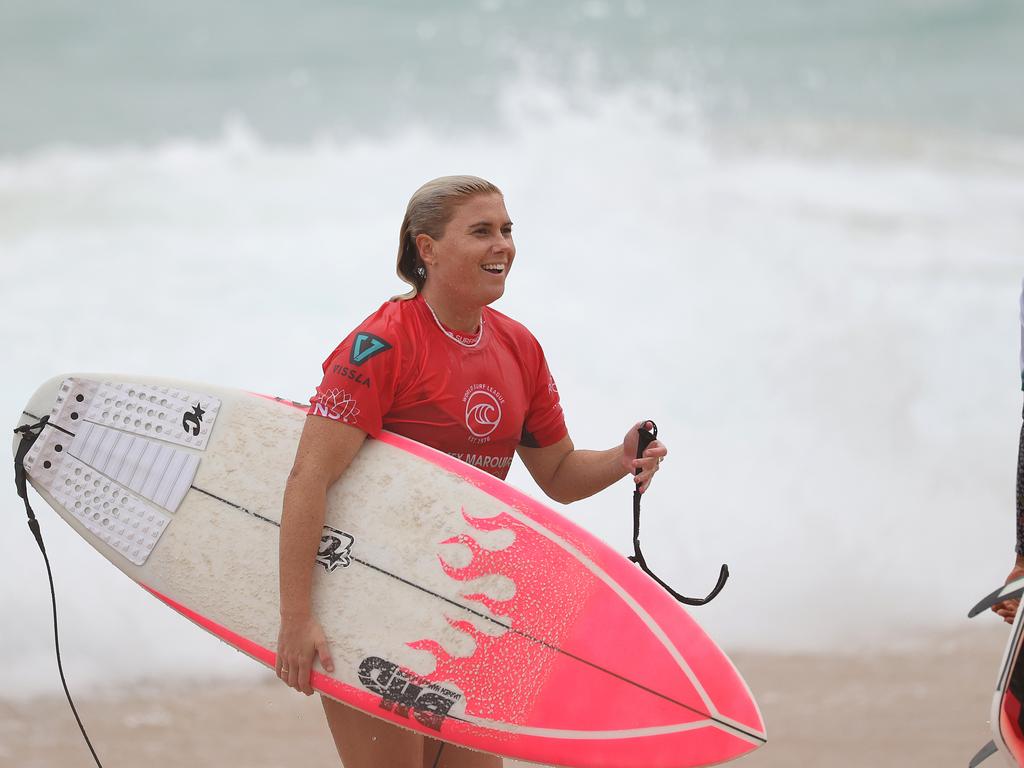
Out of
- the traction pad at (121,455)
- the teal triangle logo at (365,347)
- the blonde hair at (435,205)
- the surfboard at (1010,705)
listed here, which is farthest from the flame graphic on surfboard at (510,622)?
the surfboard at (1010,705)

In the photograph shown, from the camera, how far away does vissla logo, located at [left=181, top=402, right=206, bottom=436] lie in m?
2.65

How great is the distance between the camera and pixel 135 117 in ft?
55.5

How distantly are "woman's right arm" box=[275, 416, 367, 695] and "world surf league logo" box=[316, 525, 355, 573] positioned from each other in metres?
0.08

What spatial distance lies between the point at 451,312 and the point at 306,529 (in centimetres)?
49

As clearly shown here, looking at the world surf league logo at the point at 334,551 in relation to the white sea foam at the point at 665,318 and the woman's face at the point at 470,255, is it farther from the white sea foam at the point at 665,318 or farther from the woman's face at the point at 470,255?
the white sea foam at the point at 665,318

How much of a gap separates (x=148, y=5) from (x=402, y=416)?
17.8 meters

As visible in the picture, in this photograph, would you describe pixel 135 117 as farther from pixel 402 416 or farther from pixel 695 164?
pixel 402 416

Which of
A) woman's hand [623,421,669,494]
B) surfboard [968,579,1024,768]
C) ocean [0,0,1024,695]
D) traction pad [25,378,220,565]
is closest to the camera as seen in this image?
surfboard [968,579,1024,768]

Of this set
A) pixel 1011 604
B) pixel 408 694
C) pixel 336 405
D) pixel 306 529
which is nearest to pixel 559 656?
pixel 408 694

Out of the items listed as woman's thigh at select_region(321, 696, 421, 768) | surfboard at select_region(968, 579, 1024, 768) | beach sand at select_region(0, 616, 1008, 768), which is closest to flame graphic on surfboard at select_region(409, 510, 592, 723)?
woman's thigh at select_region(321, 696, 421, 768)

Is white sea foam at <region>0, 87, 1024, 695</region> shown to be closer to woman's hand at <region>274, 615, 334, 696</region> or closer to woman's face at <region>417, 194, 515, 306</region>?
woman's hand at <region>274, 615, 334, 696</region>

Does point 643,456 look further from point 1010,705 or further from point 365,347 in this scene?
point 1010,705

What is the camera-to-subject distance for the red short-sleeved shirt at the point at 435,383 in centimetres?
220

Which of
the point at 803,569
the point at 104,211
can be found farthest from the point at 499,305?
the point at 104,211
